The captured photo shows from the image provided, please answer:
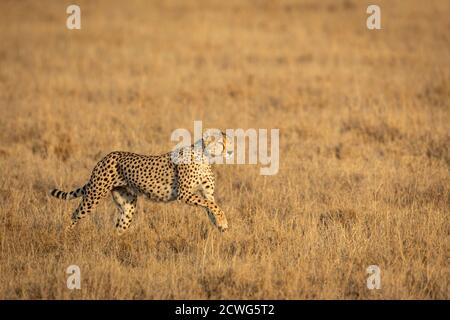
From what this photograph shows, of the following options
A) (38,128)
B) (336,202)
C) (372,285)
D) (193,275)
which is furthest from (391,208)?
(38,128)

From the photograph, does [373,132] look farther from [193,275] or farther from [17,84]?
[17,84]

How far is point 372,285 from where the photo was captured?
520 centimetres

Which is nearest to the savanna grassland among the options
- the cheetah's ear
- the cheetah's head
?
the cheetah's head

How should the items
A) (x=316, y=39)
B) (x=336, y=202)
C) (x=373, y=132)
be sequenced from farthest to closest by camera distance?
(x=316, y=39)
(x=373, y=132)
(x=336, y=202)

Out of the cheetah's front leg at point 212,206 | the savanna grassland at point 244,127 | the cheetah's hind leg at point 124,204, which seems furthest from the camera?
the cheetah's hind leg at point 124,204

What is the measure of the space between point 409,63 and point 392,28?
9.22 feet

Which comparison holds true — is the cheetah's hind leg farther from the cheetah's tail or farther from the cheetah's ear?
the cheetah's ear

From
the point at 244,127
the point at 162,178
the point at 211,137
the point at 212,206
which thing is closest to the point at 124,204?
the point at 162,178

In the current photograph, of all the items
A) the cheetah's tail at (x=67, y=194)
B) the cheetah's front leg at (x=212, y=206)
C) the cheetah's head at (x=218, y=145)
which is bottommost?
the cheetah's front leg at (x=212, y=206)

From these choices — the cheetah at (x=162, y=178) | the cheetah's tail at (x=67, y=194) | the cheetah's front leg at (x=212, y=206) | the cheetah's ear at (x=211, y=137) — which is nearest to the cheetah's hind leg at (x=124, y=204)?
the cheetah at (x=162, y=178)

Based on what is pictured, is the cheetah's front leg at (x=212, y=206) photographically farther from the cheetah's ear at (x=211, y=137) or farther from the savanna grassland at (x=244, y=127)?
the cheetah's ear at (x=211, y=137)

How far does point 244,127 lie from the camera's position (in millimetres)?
9938

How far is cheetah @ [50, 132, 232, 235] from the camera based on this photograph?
6105 mm

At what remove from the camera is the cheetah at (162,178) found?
20.0 ft
